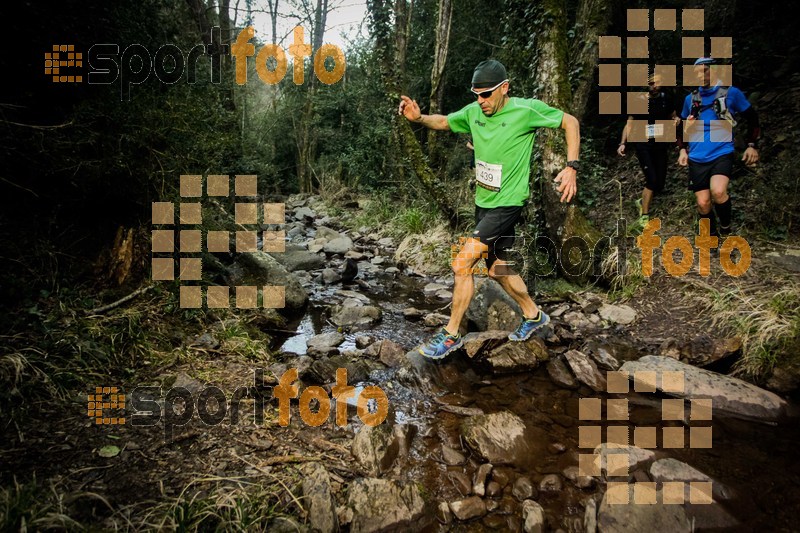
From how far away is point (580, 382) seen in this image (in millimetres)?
3287

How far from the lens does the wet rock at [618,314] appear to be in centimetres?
419

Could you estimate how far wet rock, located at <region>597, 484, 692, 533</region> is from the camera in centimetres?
189

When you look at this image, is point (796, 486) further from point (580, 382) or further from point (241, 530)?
point (241, 530)

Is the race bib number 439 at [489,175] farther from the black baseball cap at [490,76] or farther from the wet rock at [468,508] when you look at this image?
the wet rock at [468,508]

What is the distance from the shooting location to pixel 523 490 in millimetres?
2172

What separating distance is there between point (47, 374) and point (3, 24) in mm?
2593

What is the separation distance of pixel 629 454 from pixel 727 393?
4.07ft

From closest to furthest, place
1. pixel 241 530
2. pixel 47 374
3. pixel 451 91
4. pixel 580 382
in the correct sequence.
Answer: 1. pixel 241 530
2. pixel 47 374
3. pixel 580 382
4. pixel 451 91

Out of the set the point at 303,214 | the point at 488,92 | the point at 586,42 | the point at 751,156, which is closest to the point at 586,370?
the point at 488,92

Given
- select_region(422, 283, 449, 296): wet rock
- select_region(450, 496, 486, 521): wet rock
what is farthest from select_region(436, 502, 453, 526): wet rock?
select_region(422, 283, 449, 296): wet rock

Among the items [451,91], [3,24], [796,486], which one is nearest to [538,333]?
[796,486]

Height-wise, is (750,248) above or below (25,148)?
below

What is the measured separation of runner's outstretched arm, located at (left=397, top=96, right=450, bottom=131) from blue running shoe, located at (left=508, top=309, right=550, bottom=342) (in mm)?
2039

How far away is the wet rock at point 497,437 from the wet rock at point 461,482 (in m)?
0.21
